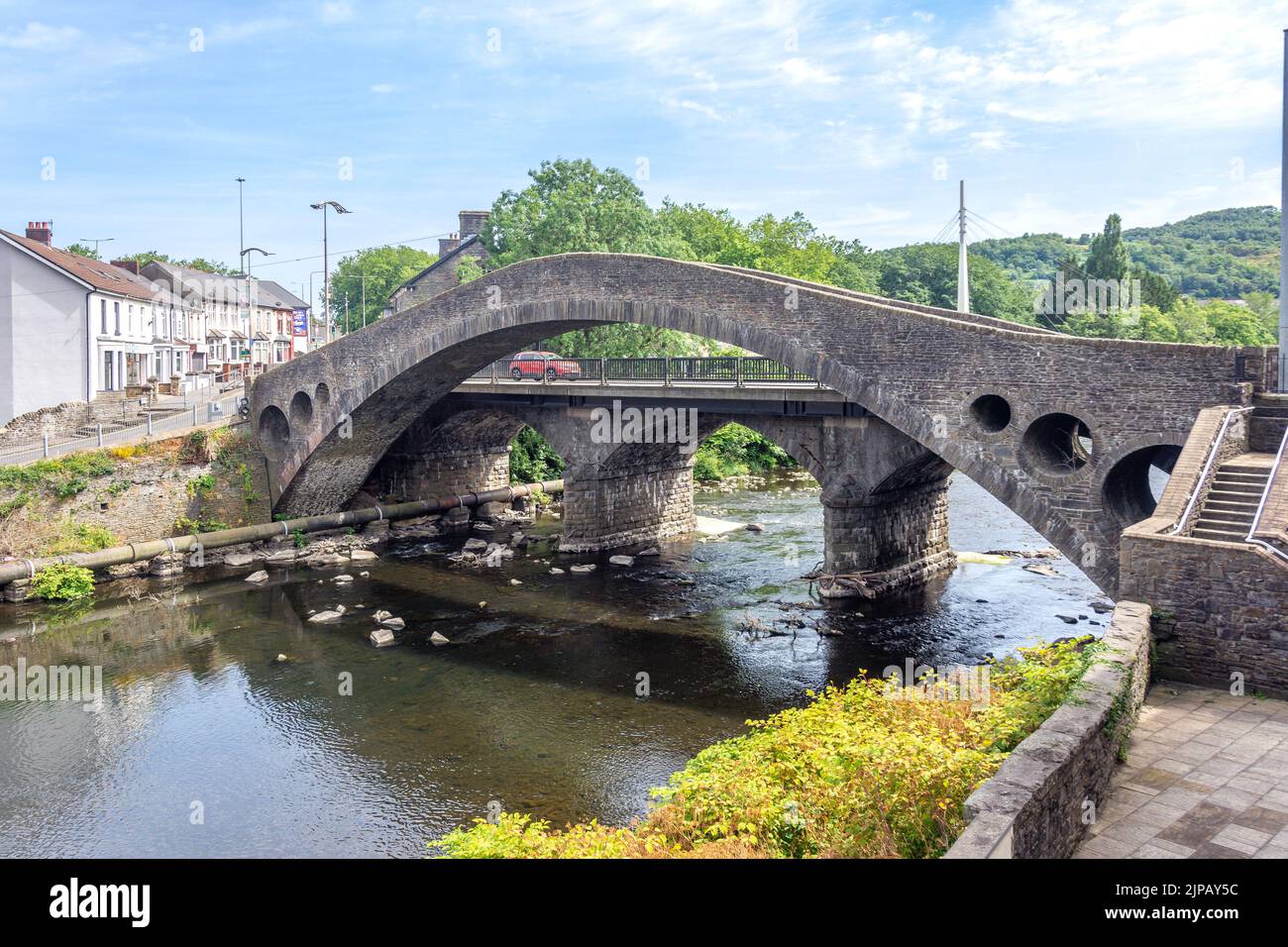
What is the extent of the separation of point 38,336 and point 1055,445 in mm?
35487

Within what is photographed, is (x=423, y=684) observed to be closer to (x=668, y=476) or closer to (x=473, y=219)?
(x=668, y=476)

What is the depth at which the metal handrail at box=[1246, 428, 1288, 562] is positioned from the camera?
11211 millimetres

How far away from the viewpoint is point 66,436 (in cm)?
3247

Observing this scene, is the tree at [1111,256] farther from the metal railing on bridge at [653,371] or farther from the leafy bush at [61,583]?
the leafy bush at [61,583]

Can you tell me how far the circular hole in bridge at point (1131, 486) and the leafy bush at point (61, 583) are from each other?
24823mm

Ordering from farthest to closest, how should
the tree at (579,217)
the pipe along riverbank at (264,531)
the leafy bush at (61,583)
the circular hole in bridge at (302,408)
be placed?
the tree at (579,217) → the circular hole in bridge at (302,408) → the pipe along riverbank at (264,531) → the leafy bush at (61,583)

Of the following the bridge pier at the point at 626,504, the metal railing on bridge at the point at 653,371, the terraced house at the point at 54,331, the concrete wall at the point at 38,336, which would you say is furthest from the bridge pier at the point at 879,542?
the concrete wall at the point at 38,336

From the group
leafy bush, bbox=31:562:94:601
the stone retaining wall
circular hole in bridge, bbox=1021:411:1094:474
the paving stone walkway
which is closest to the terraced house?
leafy bush, bbox=31:562:94:601

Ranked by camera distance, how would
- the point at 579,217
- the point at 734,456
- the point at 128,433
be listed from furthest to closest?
the point at 734,456 < the point at 579,217 < the point at 128,433

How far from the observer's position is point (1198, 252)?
123 meters

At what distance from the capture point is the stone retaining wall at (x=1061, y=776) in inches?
268

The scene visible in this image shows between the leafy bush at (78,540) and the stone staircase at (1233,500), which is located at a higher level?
the stone staircase at (1233,500)

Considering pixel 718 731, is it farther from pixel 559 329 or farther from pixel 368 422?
pixel 368 422

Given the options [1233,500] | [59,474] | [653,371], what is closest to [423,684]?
[653,371]
